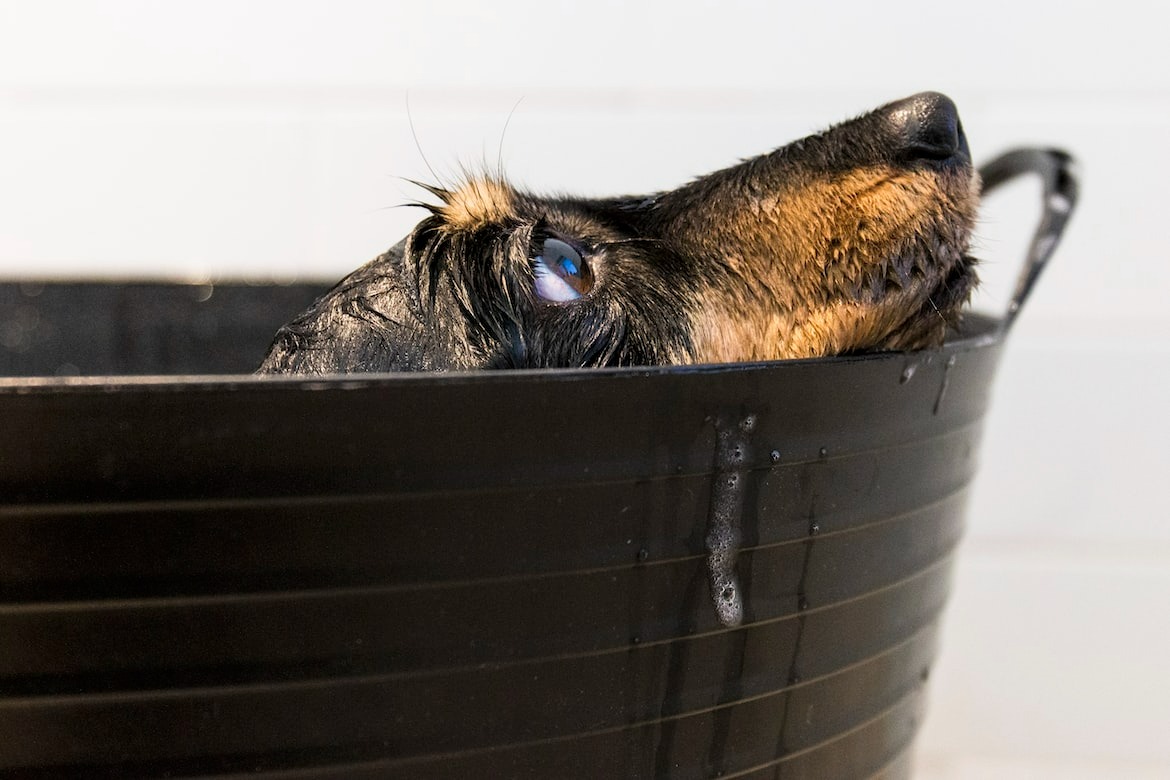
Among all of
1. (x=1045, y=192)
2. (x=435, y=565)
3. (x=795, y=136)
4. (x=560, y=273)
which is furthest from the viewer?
(x=795, y=136)

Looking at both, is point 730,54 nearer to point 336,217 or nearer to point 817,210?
point 336,217

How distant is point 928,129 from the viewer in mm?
547

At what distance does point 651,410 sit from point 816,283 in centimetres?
23

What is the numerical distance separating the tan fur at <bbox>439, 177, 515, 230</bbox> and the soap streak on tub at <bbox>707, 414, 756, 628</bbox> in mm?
237

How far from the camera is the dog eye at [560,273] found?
53 cm

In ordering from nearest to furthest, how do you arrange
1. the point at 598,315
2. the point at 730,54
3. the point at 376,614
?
the point at 376,614 < the point at 598,315 < the point at 730,54

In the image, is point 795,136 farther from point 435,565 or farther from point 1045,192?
point 435,565

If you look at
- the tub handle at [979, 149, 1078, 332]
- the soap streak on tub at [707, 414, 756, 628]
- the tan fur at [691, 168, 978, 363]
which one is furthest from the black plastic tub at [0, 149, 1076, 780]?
the tub handle at [979, 149, 1078, 332]

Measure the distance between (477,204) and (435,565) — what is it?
29cm

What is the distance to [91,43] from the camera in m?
1.14

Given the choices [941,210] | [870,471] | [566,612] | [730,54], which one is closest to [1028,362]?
[730,54]

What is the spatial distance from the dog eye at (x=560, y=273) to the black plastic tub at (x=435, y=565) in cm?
19

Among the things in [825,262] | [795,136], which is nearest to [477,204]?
[825,262]

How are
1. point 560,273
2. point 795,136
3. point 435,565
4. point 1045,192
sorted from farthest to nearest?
point 795,136 → point 1045,192 → point 560,273 → point 435,565
